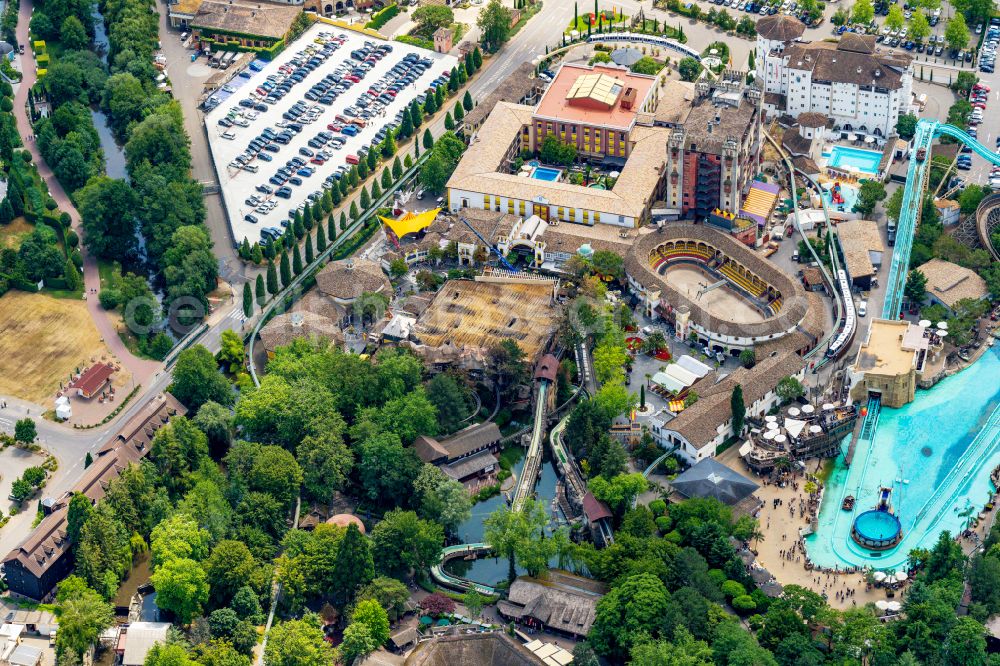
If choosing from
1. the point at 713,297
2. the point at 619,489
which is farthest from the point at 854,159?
the point at 619,489

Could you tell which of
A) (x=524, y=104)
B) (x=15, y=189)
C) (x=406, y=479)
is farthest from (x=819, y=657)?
(x=15, y=189)

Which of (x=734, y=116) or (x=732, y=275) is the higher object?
(x=734, y=116)

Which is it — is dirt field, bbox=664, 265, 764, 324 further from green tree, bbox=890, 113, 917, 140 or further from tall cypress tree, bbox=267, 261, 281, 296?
tall cypress tree, bbox=267, 261, 281, 296

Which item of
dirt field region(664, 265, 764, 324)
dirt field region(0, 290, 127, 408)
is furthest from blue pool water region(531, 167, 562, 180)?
dirt field region(0, 290, 127, 408)

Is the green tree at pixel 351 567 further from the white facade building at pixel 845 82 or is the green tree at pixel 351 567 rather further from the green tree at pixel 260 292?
the white facade building at pixel 845 82

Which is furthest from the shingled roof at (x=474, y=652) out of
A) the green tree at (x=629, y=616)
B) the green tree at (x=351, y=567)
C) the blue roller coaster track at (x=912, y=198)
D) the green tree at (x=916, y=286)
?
the green tree at (x=916, y=286)

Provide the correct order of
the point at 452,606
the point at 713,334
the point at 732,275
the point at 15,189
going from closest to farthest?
1. the point at 452,606
2. the point at 713,334
3. the point at 732,275
4. the point at 15,189

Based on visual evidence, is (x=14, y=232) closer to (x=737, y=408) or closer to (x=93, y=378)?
(x=93, y=378)

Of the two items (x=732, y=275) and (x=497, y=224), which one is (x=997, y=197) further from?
→ (x=497, y=224)
